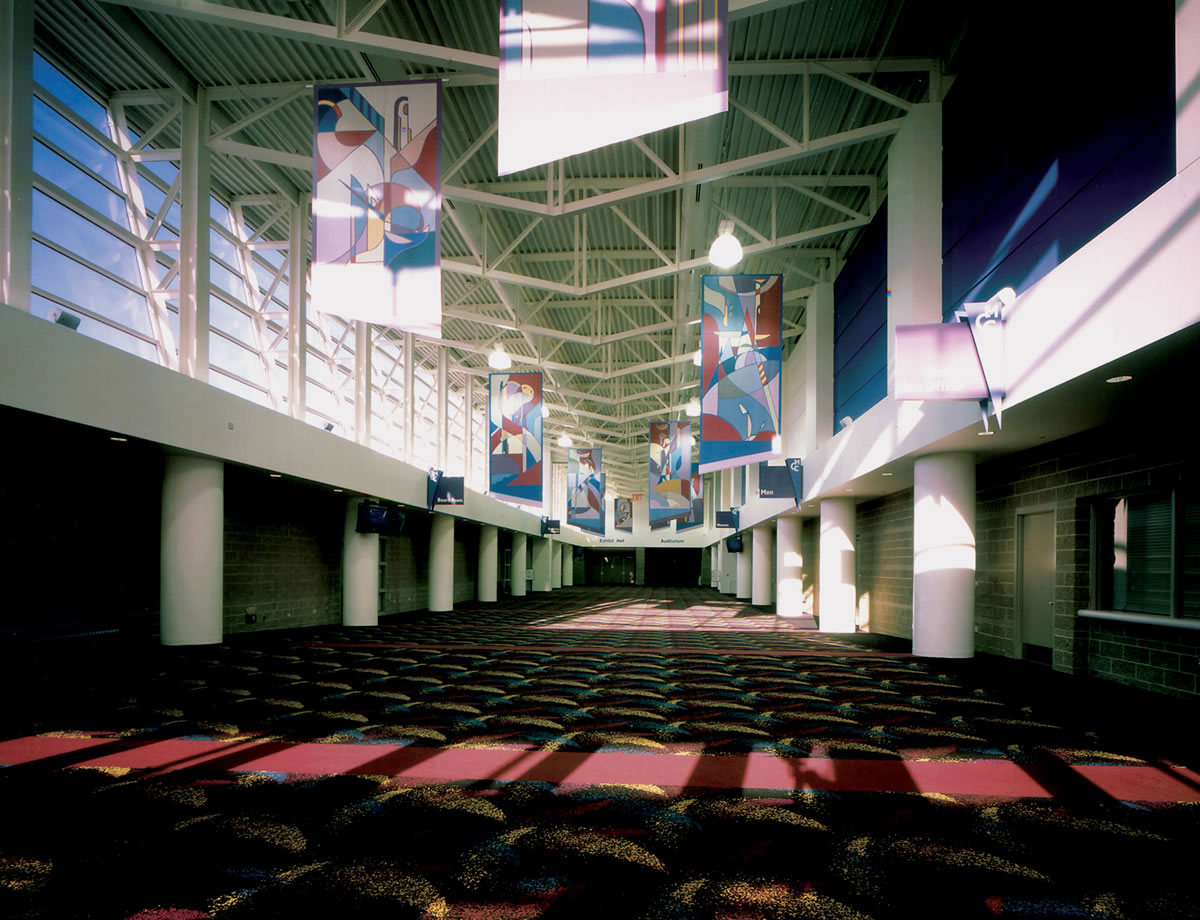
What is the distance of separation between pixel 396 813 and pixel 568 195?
13480 mm

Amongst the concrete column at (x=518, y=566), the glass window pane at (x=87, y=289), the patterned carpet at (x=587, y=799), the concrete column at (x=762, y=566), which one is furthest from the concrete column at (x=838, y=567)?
the concrete column at (x=518, y=566)

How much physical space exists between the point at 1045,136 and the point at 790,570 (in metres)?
15.0

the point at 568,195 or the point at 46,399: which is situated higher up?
the point at 568,195

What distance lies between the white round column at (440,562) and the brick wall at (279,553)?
384 centimetres

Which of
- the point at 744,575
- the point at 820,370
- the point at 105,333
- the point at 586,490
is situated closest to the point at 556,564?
the point at 744,575

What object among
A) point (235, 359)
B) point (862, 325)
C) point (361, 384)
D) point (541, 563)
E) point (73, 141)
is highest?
point (73, 141)

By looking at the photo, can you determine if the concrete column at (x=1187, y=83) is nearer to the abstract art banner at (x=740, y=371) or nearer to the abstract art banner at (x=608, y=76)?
the abstract art banner at (x=608, y=76)

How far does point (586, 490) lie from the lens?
1228 inches

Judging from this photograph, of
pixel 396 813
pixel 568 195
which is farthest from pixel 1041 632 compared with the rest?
pixel 568 195

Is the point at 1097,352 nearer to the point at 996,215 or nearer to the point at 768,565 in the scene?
the point at 996,215

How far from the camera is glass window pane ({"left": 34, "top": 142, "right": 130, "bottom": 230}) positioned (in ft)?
33.6

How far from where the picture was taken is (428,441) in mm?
26781

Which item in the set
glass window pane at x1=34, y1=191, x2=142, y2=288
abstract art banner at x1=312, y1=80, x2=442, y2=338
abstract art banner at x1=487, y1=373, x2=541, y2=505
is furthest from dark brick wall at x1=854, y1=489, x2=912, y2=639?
glass window pane at x1=34, y1=191, x2=142, y2=288

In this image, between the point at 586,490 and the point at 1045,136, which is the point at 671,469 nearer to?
the point at 586,490
